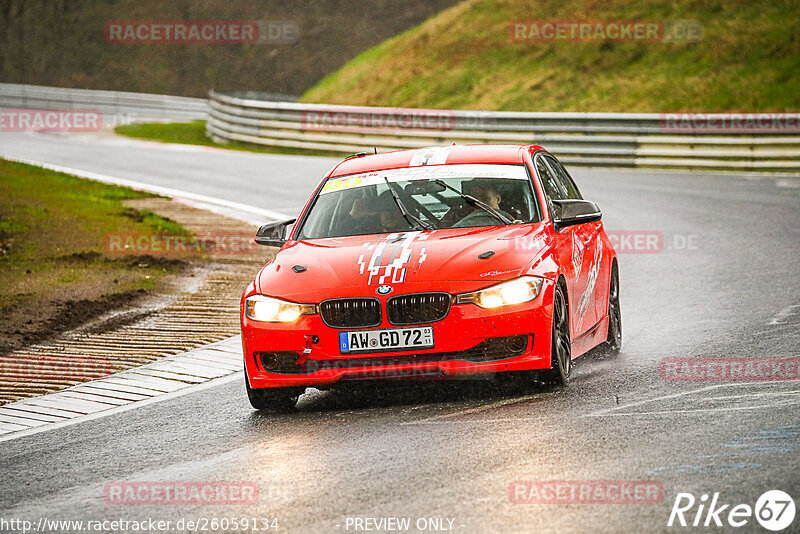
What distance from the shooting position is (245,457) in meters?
7.08

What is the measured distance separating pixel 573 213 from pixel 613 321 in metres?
1.42

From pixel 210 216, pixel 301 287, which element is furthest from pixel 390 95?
pixel 301 287

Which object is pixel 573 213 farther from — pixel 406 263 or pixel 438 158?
pixel 406 263

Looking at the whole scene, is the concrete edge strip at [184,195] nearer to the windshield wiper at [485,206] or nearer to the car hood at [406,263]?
the windshield wiper at [485,206]

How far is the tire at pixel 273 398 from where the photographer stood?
830 centimetres

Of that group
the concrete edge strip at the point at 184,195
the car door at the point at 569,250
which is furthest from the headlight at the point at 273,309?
Result: the concrete edge strip at the point at 184,195

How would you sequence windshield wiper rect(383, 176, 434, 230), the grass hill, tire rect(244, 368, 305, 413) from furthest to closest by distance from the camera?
the grass hill, windshield wiper rect(383, 176, 434, 230), tire rect(244, 368, 305, 413)

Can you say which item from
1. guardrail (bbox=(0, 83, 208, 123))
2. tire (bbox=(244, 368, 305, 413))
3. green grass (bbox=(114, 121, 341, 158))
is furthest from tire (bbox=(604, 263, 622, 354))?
guardrail (bbox=(0, 83, 208, 123))

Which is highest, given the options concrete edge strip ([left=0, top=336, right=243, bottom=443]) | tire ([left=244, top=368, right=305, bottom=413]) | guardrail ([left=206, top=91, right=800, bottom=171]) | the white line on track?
the white line on track

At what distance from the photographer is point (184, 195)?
2233 centimetres

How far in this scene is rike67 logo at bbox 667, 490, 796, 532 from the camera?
17.3 feet

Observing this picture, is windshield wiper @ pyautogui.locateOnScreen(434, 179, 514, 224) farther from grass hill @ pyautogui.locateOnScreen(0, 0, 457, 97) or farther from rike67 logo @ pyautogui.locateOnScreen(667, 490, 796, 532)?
grass hill @ pyautogui.locateOnScreen(0, 0, 457, 97)

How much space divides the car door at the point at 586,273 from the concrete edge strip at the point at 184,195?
925 centimetres

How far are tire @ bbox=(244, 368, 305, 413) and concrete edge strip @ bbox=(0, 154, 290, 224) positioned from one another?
10.4m
